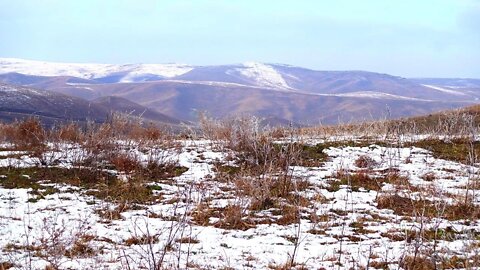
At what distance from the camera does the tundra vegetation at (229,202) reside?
545 centimetres

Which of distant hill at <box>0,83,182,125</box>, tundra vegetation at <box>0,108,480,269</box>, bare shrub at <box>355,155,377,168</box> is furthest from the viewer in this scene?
distant hill at <box>0,83,182,125</box>

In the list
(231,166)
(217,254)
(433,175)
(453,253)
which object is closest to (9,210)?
(217,254)

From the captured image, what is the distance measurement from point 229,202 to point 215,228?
0.72 meters

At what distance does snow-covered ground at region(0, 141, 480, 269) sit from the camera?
5332mm

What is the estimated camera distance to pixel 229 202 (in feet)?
24.7

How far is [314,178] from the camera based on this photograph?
32.7 feet

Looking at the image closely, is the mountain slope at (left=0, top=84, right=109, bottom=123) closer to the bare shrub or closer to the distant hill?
the distant hill

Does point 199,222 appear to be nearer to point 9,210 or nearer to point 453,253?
point 9,210

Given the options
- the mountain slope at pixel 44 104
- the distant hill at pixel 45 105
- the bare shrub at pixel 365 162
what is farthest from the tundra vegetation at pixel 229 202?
the mountain slope at pixel 44 104

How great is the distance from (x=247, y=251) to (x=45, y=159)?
21.1ft

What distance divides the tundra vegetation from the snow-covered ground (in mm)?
27

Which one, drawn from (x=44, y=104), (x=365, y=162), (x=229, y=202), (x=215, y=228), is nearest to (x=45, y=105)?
(x=44, y=104)

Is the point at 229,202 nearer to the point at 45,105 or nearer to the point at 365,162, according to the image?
the point at 365,162

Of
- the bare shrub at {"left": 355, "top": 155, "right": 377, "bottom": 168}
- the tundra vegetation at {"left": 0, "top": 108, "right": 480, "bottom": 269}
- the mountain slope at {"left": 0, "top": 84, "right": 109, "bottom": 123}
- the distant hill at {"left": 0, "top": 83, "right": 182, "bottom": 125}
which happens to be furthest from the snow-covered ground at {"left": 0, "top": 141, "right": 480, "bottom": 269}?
the mountain slope at {"left": 0, "top": 84, "right": 109, "bottom": 123}
